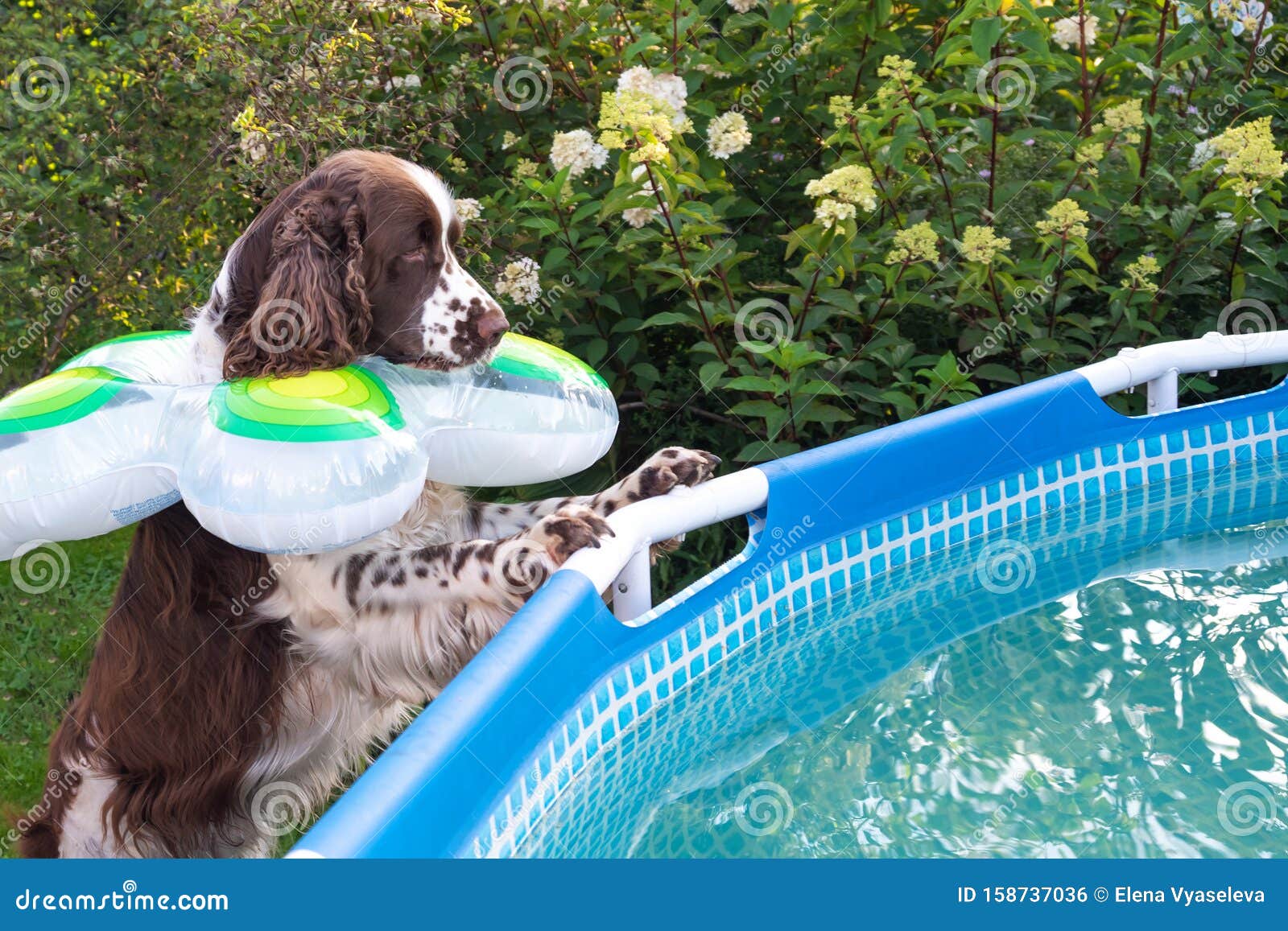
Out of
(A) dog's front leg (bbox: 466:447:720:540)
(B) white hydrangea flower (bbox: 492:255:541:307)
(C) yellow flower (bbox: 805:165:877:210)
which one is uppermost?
(C) yellow flower (bbox: 805:165:877:210)

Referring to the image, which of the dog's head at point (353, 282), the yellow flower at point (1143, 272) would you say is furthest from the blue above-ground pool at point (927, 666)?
the dog's head at point (353, 282)

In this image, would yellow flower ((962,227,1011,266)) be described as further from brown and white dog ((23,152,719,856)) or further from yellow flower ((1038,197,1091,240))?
brown and white dog ((23,152,719,856))

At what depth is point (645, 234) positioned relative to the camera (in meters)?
3.83

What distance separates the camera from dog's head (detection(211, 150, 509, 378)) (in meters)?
2.48

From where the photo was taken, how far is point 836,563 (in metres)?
3.35

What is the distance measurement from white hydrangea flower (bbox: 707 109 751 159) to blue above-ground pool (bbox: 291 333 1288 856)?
998 mm

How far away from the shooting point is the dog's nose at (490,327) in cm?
266

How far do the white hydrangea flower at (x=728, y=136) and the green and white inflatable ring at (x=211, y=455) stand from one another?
5.30ft

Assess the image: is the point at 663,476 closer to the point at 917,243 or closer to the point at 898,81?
the point at 917,243

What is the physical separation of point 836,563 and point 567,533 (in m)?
1.00

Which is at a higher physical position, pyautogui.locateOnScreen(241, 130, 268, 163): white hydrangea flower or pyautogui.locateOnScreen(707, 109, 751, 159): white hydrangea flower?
pyautogui.locateOnScreen(707, 109, 751, 159): white hydrangea flower

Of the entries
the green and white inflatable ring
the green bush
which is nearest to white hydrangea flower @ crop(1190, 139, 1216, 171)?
the green bush
